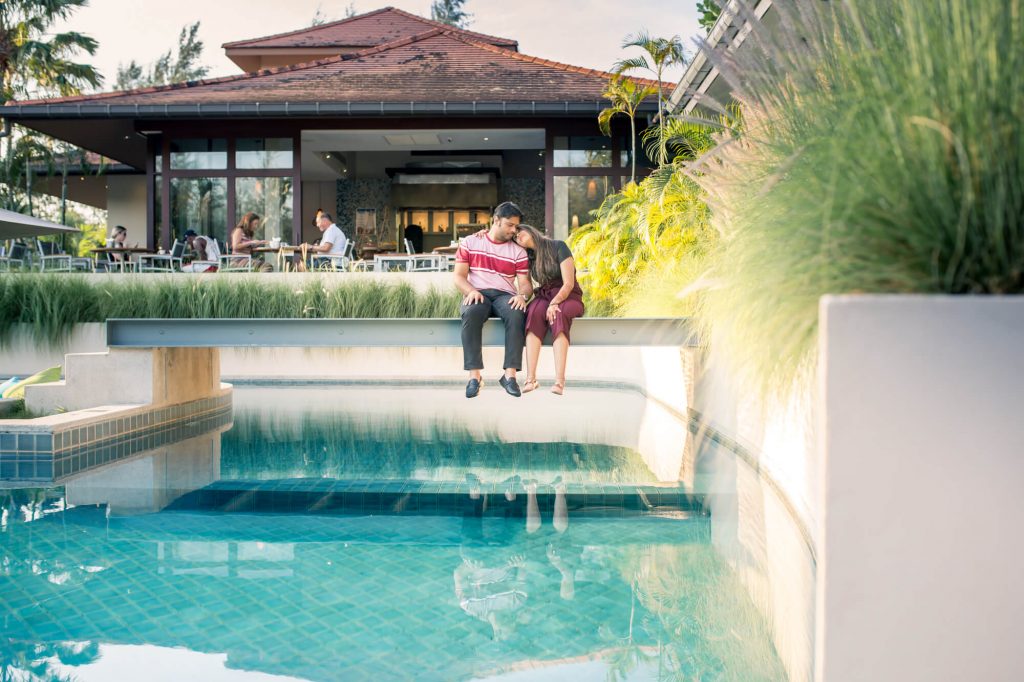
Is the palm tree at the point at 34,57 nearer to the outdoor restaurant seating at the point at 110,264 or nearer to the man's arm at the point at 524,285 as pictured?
the outdoor restaurant seating at the point at 110,264

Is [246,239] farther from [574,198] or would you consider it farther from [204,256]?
[574,198]

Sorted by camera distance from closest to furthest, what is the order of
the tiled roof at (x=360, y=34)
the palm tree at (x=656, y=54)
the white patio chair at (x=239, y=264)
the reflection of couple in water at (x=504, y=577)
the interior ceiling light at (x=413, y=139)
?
the reflection of couple in water at (x=504, y=577), the white patio chair at (x=239, y=264), the palm tree at (x=656, y=54), the interior ceiling light at (x=413, y=139), the tiled roof at (x=360, y=34)

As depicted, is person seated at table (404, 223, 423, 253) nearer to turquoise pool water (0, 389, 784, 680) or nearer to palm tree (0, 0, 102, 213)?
palm tree (0, 0, 102, 213)

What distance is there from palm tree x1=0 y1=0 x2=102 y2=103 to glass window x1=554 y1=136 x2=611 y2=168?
43.8 ft

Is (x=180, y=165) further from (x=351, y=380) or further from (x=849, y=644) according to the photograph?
(x=849, y=644)

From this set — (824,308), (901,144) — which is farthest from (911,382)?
(901,144)

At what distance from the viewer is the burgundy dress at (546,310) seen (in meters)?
5.38

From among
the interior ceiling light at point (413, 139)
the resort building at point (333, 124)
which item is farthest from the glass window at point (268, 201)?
the interior ceiling light at point (413, 139)

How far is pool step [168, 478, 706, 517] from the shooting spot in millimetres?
4613

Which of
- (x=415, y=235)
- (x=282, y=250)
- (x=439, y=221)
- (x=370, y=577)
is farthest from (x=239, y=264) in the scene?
(x=370, y=577)

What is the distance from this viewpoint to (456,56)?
16.7m

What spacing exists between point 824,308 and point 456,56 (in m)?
16.1

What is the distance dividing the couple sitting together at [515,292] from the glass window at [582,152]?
32.0 feet

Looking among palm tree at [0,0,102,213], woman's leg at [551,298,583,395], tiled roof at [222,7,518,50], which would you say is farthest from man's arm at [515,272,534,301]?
palm tree at [0,0,102,213]
